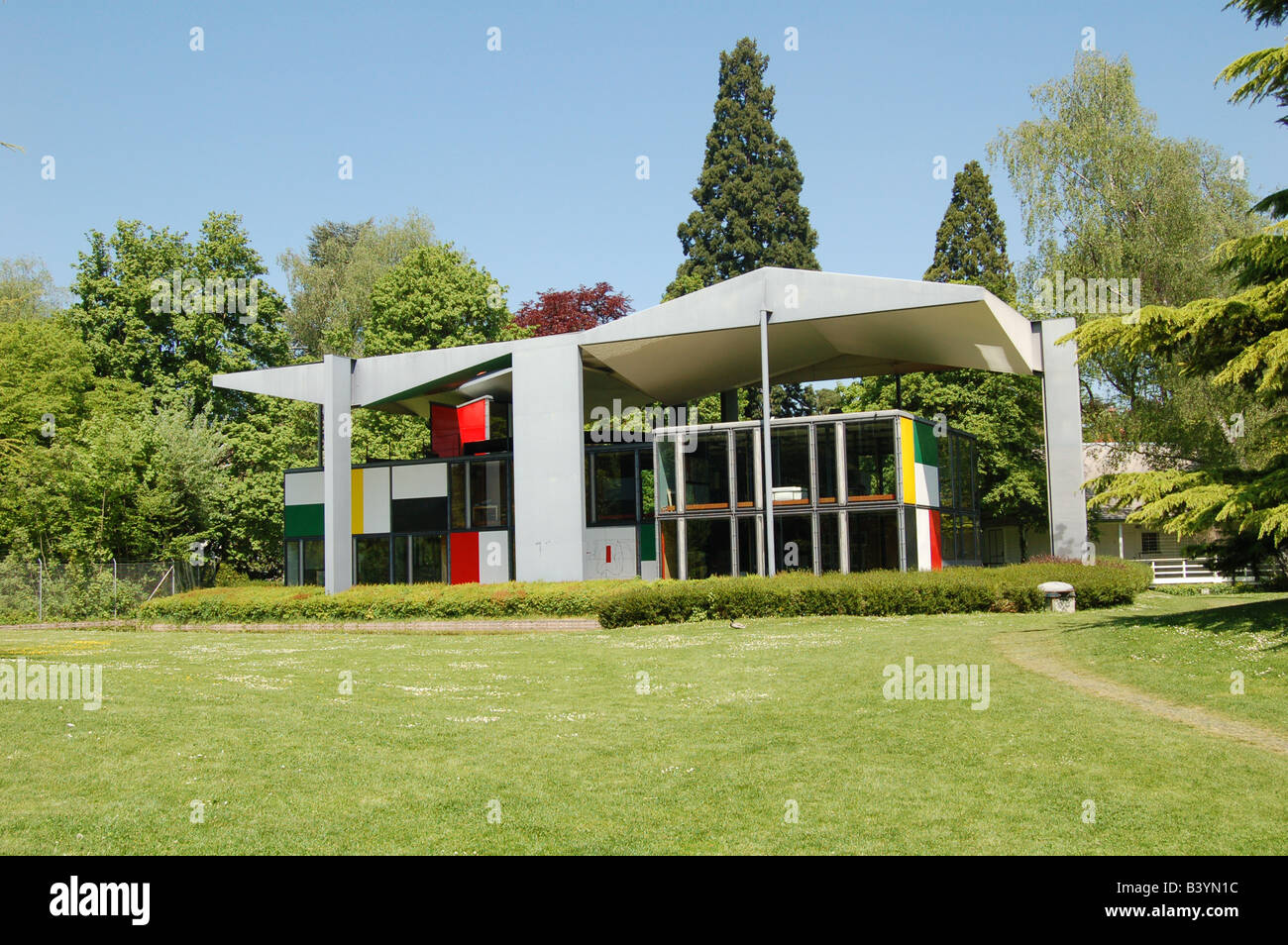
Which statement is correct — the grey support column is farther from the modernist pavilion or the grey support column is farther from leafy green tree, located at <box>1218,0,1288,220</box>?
leafy green tree, located at <box>1218,0,1288,220</box>

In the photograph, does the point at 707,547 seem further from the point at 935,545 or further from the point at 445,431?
the point at 445,431

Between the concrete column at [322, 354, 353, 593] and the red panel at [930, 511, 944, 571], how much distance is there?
61.4 feet

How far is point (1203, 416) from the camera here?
3669 cm

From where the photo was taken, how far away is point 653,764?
33.1 ft

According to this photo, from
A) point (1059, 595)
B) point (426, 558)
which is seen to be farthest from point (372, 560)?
point (1059, 595)

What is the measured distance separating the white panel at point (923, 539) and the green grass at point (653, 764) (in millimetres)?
14617

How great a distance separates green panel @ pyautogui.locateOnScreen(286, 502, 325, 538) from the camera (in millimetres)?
40031

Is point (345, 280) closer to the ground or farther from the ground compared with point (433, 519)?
farther from the ground

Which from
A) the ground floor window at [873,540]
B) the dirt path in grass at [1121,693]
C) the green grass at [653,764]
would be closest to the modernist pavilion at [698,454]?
the ground floor window at [873,540]

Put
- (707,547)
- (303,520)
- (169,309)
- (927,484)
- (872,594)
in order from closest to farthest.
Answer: (872,594)
(927,484)
(707,547)
(303,520)
(169,309)

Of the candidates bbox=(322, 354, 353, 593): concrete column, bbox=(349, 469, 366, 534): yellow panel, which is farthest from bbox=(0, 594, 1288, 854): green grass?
bbox=(349, 469, 366, 534): yellow panel

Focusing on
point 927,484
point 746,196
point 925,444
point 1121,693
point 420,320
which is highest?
point 746,196

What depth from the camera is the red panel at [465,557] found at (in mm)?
37500

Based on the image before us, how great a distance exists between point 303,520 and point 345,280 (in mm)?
26645
